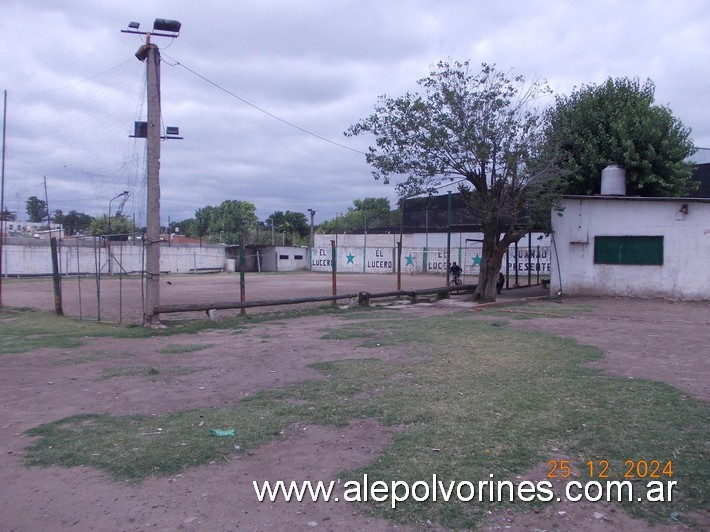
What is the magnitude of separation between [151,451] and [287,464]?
4.03 ft

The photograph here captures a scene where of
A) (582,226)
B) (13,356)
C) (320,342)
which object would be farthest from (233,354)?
(582,226)

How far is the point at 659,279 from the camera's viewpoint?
1897 centimetres

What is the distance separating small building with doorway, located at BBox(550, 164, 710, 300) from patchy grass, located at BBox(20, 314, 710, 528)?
494 inches

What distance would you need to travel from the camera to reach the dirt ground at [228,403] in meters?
3.84

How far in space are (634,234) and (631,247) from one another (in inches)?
17.4

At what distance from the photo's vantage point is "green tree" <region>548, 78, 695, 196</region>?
21984 mm

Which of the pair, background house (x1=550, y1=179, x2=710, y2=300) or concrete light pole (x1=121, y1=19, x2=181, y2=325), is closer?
concrete light pole (x1=121, y1=19, x2=181, y2=325)

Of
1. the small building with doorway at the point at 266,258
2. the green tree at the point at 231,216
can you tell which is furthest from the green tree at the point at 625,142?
the green tree at the point at 231,216

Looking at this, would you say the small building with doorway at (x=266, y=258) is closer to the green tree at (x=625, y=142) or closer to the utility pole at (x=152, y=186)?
the green tree at (x=625, y=142)

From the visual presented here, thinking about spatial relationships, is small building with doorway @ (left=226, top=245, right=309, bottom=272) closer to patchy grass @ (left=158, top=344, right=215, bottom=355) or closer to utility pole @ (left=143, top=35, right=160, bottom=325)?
utility pole @ (left=143, top=35, right=160, bottom=325)

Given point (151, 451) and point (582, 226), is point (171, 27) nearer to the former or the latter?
point (151, 451)

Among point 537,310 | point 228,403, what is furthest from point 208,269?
point 228,403

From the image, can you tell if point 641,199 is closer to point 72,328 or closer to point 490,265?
point 490,265

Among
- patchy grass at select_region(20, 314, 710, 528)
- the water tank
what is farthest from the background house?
patchy grass at select_region(20, 314, 710, 528)
